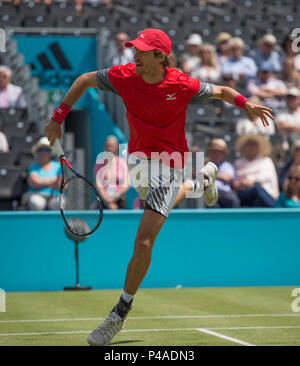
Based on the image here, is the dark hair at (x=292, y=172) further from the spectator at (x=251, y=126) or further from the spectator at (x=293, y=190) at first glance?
the spectator at (x=251, y=126)

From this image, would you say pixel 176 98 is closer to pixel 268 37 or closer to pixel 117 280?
pixel 117 280

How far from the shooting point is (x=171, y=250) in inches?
389

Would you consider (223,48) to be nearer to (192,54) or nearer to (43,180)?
(192,54)

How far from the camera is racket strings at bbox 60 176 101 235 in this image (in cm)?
586

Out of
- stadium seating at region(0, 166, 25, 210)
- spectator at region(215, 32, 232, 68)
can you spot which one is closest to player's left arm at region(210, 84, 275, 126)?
stadium seating at region(0, 166, 25, 210)

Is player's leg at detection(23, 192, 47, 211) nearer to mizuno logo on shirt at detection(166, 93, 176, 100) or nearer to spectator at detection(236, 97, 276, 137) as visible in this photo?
spectator at detection(236, 97, 276, 137)

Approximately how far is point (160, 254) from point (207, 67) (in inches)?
194

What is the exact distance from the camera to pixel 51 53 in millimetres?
14789

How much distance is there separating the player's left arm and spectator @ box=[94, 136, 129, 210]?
4.89 m

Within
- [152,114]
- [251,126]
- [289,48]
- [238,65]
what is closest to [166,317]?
[152,114]

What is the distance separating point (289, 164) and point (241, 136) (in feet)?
2.45

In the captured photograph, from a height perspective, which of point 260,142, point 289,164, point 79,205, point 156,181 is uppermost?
point 260,142

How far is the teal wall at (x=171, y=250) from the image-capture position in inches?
380

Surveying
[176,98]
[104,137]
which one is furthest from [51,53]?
[176,98]
